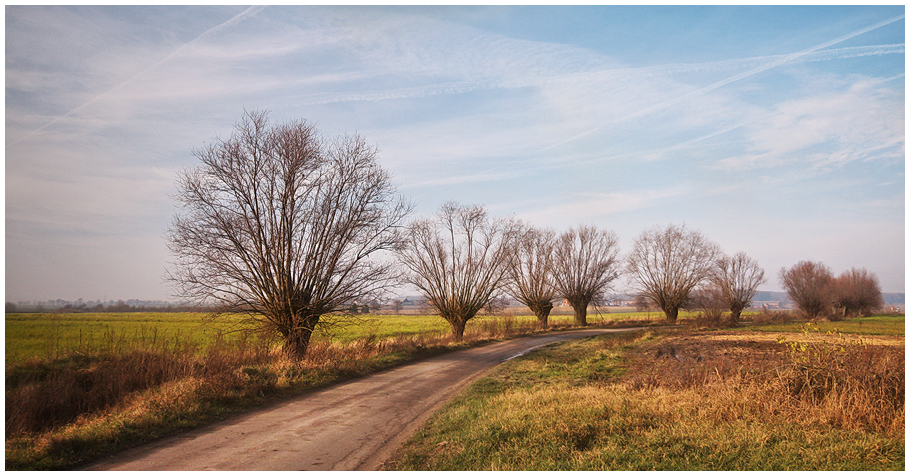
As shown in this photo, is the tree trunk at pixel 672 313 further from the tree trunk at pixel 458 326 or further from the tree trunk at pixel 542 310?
the tree trunk at pixel 458 326

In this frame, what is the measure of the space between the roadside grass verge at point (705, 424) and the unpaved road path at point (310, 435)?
60 centimetres

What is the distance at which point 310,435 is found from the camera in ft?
24.5

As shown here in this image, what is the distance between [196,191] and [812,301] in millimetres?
70271

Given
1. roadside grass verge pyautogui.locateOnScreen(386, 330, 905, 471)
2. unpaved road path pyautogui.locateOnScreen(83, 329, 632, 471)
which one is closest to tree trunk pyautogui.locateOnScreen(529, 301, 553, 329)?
unpaved road path pyautogui.locateOnScreen(83, 329, 632, 471)

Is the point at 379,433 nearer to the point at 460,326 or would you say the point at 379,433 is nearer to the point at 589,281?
the point at 460,326

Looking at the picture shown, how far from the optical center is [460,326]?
28.9m

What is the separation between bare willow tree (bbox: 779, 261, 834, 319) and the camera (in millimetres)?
59312

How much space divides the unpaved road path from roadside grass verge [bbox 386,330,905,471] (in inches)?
23.8

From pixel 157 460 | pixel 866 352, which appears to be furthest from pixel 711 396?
pixel 157 460

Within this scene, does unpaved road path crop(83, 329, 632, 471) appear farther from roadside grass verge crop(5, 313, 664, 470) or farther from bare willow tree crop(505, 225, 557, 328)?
bare willow tree crop(505, 225, 557, 328)

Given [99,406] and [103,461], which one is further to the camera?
[99,406]

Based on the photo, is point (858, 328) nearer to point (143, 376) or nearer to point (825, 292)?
point (825, 292)

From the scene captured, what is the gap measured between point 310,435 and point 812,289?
70589 millimetres

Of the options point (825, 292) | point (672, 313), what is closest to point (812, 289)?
point (825, 292)
